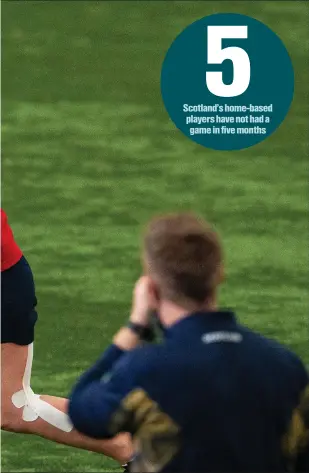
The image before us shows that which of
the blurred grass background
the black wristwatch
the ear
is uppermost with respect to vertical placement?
the ear

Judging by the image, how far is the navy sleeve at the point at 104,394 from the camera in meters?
3.57

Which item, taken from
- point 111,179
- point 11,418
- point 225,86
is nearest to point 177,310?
point 11,418

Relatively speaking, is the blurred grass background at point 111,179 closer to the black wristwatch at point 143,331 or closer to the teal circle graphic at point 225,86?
the teal circle graphic at point 225,86

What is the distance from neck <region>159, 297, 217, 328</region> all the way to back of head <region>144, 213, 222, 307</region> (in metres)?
0.01

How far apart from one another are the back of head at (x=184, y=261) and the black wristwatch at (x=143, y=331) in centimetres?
17

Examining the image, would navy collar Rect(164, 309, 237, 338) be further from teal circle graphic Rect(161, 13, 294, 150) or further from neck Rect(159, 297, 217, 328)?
teal circle graphic Rect(161, 13, 294, 150)

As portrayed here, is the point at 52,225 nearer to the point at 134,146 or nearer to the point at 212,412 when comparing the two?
the point at 134,146

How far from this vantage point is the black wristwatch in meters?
3.75

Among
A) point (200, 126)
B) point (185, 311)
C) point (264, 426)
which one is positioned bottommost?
point (200, 126)

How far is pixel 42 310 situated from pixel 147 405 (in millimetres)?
4831

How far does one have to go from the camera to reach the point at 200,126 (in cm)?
1021

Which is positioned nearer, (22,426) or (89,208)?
(22,426)

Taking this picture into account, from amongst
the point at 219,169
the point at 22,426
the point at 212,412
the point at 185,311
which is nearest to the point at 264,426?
the point at 212,412

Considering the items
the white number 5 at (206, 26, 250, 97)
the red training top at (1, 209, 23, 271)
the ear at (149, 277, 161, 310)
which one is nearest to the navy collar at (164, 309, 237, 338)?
the ear at (149, 277, 161, 310)
